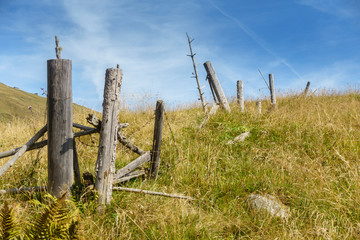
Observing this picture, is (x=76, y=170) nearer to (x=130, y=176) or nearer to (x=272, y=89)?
(x=130, y=176)

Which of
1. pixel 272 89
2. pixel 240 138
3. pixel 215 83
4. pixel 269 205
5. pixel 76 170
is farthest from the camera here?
pixel 272 89

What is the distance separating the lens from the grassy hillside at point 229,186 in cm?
341

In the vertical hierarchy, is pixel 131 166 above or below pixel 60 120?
below

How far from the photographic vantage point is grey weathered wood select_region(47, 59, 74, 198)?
3.67 m

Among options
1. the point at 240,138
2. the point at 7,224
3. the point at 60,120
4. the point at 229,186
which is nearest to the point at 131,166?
the point at 60,120

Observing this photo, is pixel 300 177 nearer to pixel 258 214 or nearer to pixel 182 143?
pixel 258 214

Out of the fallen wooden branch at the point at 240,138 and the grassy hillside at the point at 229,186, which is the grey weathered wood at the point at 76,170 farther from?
the fallen wooden branch at the point at 240,138

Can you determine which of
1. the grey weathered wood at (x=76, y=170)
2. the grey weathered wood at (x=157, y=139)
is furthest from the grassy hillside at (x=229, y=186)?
the grey weathered wood at (x=76, y=170)

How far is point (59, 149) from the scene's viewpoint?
3.72m

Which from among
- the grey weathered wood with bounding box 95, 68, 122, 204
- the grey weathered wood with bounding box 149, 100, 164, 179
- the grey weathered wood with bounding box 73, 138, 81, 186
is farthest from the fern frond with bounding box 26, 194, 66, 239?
the grey weathered wood with bounding box 149, 100, 164, 179

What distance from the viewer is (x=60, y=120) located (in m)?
3.69

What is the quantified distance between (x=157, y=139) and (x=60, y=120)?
1882 mm

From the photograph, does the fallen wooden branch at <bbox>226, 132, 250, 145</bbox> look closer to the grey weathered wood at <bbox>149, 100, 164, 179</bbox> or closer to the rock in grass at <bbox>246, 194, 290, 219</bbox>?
the grey weathered wood at <bbox>149, 100, 164, 179</bbox>

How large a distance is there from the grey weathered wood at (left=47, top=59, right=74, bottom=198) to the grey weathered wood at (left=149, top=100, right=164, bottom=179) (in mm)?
1647
